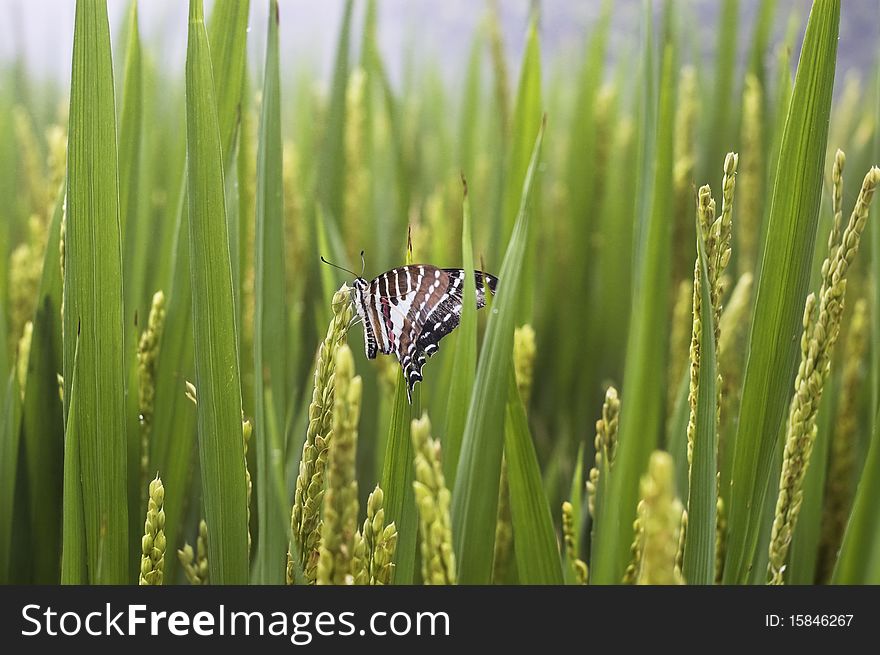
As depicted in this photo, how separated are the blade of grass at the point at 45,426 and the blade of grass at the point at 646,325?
361 mm

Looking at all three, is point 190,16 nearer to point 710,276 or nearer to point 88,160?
point 88,160

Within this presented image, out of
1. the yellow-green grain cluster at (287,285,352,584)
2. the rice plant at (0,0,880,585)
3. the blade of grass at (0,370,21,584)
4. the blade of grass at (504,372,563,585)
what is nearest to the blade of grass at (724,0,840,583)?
the rice plant at (0,0,880,585)

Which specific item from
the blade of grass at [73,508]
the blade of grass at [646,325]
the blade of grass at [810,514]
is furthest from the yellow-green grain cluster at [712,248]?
the blade of grass at [73,508]

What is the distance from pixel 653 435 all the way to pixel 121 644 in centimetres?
35

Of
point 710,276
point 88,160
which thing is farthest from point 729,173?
point 88,160

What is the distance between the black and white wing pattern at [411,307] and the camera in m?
0.37

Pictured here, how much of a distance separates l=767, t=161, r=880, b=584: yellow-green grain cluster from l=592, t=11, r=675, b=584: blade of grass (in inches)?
3.9

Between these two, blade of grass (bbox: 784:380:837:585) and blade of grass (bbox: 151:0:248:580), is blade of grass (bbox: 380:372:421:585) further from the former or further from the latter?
blade of grass (bbox: 784:380:837:585)

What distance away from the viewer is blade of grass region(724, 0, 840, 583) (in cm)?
35

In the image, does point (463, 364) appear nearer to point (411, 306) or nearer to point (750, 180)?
point (411, 306)

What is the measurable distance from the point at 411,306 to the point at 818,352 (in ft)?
0.71

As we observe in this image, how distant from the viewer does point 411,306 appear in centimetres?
37

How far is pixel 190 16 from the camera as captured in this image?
0.34 meters

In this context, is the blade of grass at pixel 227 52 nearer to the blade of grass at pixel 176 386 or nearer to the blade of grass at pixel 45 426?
the blade of grass at pixel 176 386
